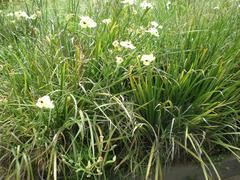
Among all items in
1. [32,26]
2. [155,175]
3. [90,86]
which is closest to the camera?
[155,175]

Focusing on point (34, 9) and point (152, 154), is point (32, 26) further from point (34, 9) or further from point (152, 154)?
point (152, 154)

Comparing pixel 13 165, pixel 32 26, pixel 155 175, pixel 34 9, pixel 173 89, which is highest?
pixel 34 9

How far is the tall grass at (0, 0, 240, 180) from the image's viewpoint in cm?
206

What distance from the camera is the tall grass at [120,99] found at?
2.06 m

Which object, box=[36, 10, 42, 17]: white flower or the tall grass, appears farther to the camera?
box=[36, 10, 42, 17]: white flower

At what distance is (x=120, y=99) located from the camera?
7.39 ft

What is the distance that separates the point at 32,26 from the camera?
2799 millimetres

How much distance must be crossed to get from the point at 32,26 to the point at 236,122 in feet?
5.12

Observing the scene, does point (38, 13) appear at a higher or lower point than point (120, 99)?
higher

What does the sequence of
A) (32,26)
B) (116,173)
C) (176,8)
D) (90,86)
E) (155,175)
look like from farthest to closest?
1. (176,8)
2. (32,26)
3. (90,86)
4. (116,173)
5. (155,175)

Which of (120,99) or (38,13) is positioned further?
(38,13)

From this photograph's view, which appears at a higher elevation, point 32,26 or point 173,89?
point 32,26

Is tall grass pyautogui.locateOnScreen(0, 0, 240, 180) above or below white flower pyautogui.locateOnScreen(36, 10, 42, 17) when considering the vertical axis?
below

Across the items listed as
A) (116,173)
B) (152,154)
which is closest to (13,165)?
(116,173)
